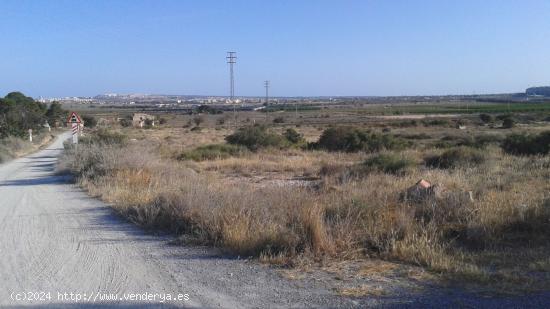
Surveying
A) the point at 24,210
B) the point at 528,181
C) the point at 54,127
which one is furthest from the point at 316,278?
the point at 54,127

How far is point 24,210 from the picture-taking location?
12820mm

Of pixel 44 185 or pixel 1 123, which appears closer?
pixel 44 185

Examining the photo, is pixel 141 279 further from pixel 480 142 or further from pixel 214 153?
pixel 480 142

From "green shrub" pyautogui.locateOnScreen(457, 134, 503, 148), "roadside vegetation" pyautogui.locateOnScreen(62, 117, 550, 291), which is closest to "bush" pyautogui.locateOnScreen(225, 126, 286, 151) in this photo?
"green shrub" pyautogui.locateOnScreen(457, 134, 503, 148)

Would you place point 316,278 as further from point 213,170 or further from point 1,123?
point 1,123

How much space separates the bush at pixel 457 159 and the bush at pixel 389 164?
2203 mm

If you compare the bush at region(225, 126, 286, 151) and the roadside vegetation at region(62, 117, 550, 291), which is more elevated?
the roadside vegetation at region(62, 117, 550, 291)

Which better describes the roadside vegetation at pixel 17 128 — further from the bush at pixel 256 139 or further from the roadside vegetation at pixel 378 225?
the roadside vegetation at pixel 378 225

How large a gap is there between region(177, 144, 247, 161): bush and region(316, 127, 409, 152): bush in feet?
23.0

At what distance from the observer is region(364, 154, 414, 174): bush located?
19547mm

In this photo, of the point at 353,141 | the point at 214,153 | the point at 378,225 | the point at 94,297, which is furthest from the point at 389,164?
the point at 353,141

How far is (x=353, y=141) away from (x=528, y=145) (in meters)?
11.7

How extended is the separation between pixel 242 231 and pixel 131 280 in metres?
1.90

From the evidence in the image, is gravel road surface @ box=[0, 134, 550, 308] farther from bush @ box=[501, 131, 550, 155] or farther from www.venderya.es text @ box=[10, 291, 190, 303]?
bush @ box=[501, 131, 550, 155]
